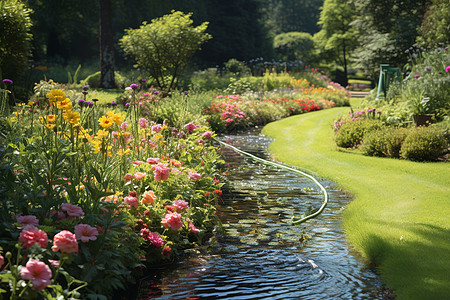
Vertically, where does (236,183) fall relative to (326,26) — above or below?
below

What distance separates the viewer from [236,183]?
23.9 ft

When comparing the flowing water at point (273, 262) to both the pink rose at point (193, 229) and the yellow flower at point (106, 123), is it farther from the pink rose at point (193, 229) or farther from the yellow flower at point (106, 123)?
the yellow flower at point (106, 123)

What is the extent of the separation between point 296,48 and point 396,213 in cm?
3732

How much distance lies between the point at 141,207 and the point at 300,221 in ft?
6.48

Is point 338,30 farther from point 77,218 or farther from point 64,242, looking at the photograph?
point 64,242

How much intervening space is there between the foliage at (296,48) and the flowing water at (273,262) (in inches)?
1401

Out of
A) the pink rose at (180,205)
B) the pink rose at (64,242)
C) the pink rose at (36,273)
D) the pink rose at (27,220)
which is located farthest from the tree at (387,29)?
the pink rose at (36,273)

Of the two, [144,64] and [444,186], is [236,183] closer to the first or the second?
[444,186]

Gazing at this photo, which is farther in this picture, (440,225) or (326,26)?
(326,26)

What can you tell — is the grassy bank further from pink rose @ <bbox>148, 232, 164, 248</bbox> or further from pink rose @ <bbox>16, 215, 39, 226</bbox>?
pink rose @ <bbox>16, 215, 39, 226</bbox>

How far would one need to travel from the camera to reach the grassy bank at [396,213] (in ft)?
12.5

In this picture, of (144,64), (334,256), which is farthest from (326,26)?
(334,256)

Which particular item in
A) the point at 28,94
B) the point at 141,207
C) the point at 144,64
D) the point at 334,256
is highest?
the point at 144,64

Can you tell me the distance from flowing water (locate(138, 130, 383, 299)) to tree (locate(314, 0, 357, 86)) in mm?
31681
